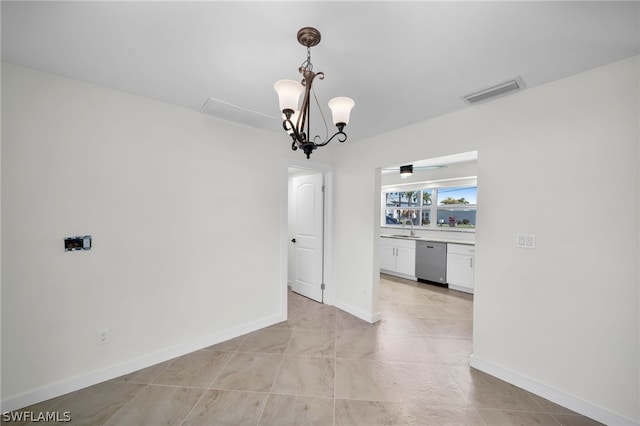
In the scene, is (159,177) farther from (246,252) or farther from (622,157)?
(622,157)

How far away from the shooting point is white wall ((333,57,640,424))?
1.64m

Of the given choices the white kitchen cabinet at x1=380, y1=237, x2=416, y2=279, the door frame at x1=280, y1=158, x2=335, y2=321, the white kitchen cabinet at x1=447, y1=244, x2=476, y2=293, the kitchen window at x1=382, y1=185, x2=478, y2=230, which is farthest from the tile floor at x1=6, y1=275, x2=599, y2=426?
the kitchen window at x1=382, y1=185, x2=478, y2=230

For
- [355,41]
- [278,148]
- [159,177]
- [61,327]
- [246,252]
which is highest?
[355,41]

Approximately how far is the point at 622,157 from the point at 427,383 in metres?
2.20

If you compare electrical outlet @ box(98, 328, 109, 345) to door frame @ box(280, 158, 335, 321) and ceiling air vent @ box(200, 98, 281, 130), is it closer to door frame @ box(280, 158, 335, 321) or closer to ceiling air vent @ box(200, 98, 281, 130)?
door frame @ box(280, 158, 335, 321)

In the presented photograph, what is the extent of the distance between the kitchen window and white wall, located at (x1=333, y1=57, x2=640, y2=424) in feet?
10.1

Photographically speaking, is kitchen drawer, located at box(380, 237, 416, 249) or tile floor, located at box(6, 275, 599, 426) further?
kitchen drawer, located at box(380, 237, 416, 249)

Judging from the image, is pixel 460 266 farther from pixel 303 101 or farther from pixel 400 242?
pixel 303 101

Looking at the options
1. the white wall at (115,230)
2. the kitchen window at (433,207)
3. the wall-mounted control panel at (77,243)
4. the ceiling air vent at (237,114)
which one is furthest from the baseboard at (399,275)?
the wall-mounted control panel at (77,243)

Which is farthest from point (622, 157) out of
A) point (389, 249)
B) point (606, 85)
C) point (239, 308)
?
point (389, 249)

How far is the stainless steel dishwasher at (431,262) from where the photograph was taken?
15.4 ft

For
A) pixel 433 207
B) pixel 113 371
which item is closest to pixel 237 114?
pixel 113 371

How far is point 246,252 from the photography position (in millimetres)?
2912

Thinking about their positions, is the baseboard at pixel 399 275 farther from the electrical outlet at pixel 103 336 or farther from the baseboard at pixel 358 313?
the electrical outlet at pixel 103 336
